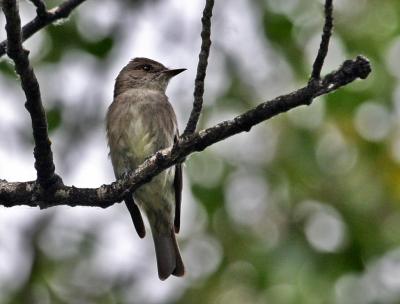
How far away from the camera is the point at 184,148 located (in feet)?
11.9

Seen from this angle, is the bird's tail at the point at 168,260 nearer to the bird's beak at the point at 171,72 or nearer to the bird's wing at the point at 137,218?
the bird's wing at the point at 137,218

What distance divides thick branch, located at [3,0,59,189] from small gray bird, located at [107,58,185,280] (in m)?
1.59

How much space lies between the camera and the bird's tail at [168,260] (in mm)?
5965

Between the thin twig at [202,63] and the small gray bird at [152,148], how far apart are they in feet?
6.08

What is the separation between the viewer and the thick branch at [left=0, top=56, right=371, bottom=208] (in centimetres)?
309

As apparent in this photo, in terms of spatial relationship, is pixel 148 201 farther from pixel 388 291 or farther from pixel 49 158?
pixel 49 158

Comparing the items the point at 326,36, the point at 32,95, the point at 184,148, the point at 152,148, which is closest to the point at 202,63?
the point at 184,148

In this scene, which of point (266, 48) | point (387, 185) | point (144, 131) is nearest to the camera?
point (144, 131)

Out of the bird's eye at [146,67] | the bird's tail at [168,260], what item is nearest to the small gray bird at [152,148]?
the bird's tail at [168,260]

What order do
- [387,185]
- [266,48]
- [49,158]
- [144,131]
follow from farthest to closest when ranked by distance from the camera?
[266,48], [387,185], [144,131], [49,158]

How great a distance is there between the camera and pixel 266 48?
663 cm

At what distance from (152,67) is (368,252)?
2263 mm

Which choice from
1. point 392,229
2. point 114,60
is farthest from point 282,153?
point 114,60

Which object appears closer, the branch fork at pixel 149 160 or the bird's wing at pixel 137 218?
the branch fork at pixel 149 160
